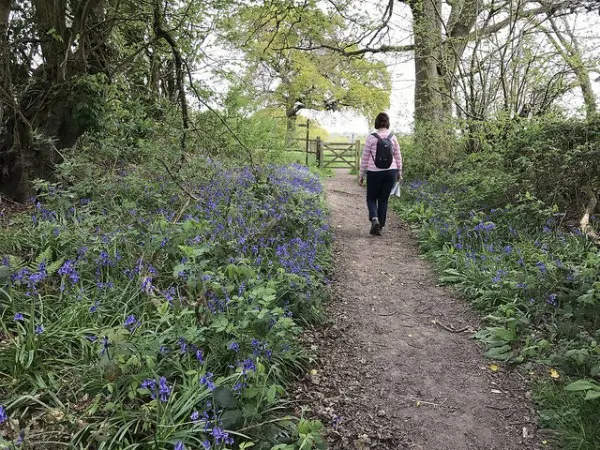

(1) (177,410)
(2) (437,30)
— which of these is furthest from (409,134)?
A: (1) (177,410)

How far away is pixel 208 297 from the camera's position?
3.05m

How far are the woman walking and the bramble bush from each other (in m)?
0.89

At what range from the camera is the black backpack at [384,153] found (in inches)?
249

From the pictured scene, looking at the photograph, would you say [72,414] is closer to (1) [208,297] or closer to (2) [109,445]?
(2) [109,445]

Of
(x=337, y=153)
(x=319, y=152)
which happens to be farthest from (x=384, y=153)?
(x=337, y=153)

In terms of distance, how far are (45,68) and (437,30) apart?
24.8 ft

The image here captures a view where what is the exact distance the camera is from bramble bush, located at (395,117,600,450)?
2.74 metres

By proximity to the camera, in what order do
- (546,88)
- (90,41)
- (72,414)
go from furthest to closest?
(546,88) < (90,41) < (72,414)

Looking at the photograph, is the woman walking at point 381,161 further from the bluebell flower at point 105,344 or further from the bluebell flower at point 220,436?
the bluebell flower at point 220,436

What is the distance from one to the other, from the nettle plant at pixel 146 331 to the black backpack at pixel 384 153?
2.40 m

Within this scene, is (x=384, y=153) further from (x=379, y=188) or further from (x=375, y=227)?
(x=375, y=227)

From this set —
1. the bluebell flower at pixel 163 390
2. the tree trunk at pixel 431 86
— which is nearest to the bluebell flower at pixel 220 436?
the bluebell flower at pixel 163 390

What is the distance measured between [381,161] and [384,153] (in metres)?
0.13

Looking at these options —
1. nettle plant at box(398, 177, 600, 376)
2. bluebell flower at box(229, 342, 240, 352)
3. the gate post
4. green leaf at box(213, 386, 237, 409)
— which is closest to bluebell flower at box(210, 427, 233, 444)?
green leaf at box(213, 386, 237, 409)
